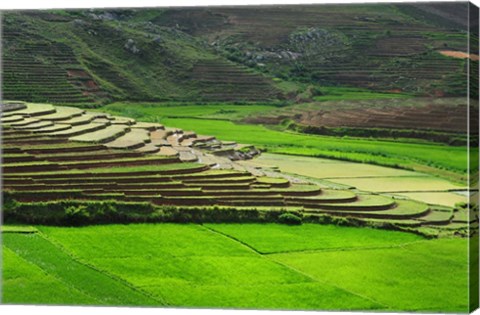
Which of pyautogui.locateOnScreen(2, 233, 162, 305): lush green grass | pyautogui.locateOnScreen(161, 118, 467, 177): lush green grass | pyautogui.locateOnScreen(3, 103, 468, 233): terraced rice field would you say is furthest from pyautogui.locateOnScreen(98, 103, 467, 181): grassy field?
pyautogui.locateOnScreen(2, 233, 162, 305): lush green grass

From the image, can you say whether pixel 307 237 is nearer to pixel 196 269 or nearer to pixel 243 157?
pixel 196 269

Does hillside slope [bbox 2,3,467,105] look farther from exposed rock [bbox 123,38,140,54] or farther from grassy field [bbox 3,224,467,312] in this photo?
grassy field [bbox 3,224,467,312]

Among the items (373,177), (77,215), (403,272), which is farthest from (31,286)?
(373,177)

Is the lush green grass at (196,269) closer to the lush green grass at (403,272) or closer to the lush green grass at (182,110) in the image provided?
the lush green grass at (403,272)

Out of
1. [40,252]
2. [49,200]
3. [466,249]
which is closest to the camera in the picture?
[466,249]

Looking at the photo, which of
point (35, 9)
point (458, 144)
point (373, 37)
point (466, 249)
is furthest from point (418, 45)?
point (35, 9)

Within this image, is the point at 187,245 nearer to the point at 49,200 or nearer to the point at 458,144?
the point at 49,200
